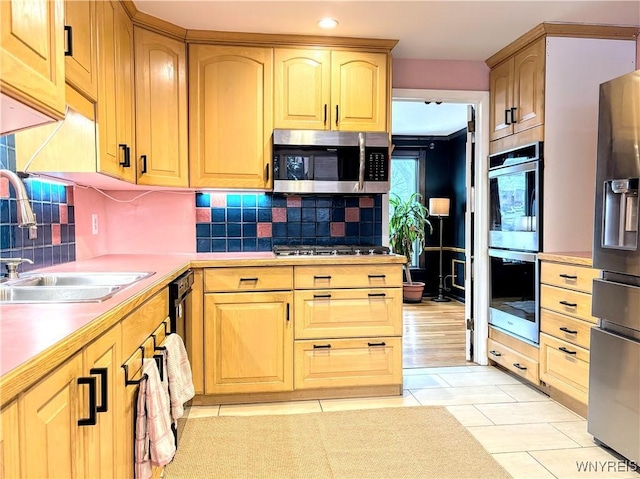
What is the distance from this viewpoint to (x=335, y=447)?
227 centimetres

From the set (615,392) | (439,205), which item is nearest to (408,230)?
(439,205)

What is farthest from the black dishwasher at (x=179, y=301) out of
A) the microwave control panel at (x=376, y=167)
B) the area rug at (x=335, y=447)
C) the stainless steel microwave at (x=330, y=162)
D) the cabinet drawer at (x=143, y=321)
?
the microwave control panel at (x=376, y=167)

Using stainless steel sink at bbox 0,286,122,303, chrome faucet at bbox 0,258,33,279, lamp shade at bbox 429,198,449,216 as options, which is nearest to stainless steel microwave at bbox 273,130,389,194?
stainless steel sink at bbox 0,286,122,303

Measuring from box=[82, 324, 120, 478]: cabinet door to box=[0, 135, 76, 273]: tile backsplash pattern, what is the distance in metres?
0.90

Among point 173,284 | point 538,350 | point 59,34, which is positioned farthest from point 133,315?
point 538,350

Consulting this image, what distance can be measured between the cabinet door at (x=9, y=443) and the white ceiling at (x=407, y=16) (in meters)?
2.35

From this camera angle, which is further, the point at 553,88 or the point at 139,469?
the point at 553,88

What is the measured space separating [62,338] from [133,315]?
55 cm

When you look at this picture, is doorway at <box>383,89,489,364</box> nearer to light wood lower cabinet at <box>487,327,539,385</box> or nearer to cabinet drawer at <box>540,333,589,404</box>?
light wood lower cabinet at <box>487,327,539,385</box>

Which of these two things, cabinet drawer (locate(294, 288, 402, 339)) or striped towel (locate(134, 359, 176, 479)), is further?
cabinet drawer (locate(294, 288, 402, 339))

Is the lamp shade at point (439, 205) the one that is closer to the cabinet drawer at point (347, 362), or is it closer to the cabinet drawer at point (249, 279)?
the cabinet drawer at point (347, 362)

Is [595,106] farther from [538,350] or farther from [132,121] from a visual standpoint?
[132,121]

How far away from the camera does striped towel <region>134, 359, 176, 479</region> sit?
148cm

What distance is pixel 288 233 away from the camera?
3.36 m
